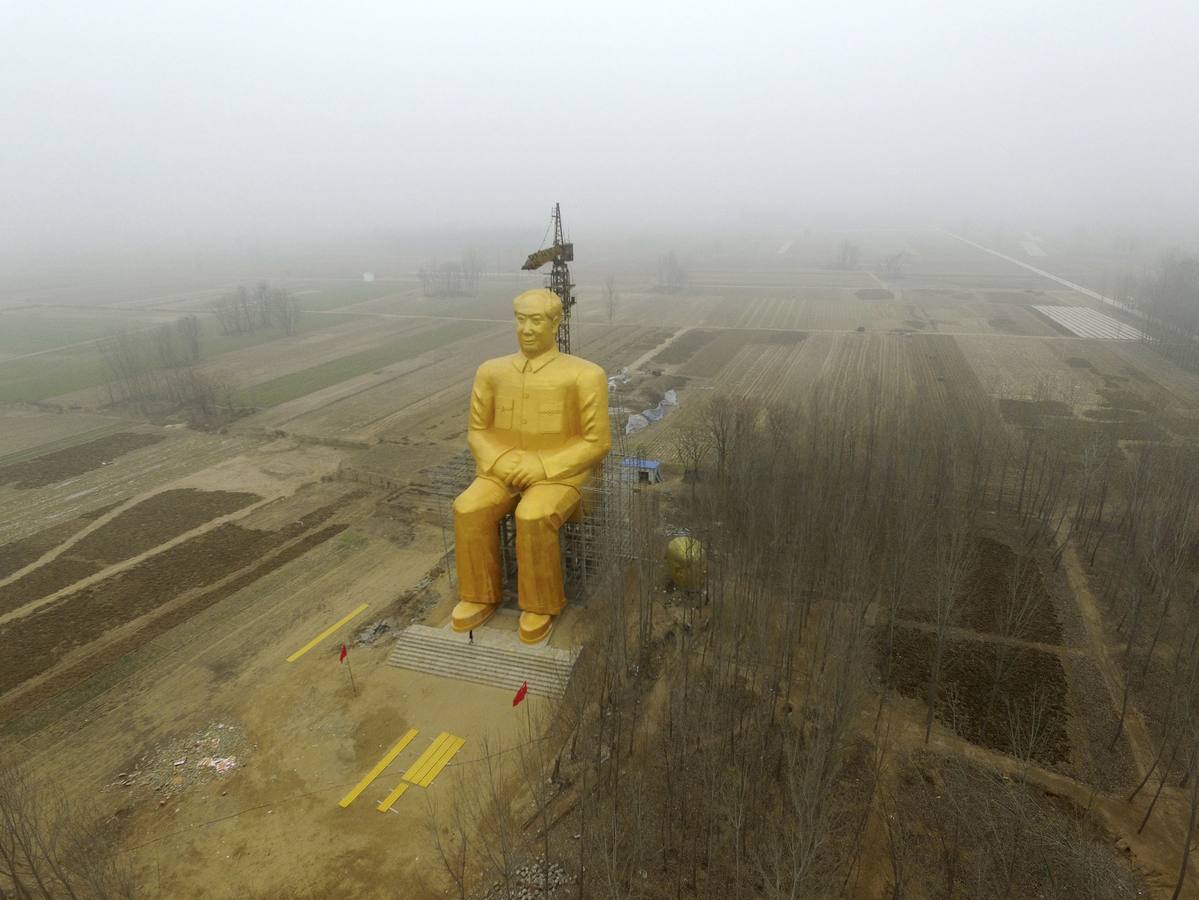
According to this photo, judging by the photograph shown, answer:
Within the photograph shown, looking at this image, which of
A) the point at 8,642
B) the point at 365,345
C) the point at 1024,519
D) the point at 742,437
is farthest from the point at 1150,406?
the point at 365,345

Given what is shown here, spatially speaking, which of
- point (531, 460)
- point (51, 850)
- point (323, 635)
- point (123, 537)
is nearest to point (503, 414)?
point (531, 460)

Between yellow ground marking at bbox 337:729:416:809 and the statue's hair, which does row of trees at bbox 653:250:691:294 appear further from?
yellow ground marking at bbox 337:729:416:809

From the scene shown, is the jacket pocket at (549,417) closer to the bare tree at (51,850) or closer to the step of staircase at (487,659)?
the step of staircase at (487,659)

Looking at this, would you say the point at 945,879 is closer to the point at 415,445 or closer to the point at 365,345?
the point at 415,445

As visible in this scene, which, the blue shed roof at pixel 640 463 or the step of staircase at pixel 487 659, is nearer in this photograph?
the step of staircase at pixel 487 659

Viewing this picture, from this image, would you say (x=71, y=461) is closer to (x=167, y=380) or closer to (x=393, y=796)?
(x=167, y=380)

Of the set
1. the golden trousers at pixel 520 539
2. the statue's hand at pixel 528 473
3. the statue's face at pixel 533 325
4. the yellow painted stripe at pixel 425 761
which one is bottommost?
the yellow painted stripe at pixel 425 761

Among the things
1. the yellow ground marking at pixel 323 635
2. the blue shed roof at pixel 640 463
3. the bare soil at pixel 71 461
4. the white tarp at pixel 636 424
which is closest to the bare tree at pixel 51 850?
the yellow ground marking at pixel 323 635
